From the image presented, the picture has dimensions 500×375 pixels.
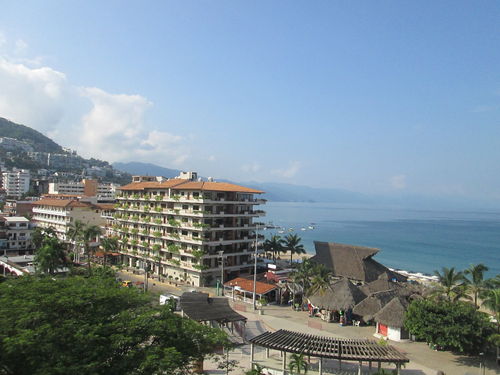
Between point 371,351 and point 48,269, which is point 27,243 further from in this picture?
point 371,351

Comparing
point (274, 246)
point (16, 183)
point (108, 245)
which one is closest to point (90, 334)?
point (108, 245)

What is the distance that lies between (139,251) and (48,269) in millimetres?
17094

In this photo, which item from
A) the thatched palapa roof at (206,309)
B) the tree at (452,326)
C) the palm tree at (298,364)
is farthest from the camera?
the thatched palapa roof at (206,309)

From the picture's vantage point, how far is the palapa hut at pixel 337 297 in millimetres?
39000

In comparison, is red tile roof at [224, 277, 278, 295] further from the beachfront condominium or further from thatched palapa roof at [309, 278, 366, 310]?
thatched palapa roof at [309, 278, 366, 310]

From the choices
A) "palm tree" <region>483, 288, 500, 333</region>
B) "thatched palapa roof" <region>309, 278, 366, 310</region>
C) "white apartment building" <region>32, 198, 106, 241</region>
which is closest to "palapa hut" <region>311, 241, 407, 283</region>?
"thatched palapa roof" <region>309, 278, 366, 310</region>

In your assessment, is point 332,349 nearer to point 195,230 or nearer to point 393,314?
point 393,314

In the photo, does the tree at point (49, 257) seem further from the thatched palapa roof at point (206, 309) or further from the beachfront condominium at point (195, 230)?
the thatched palapa roof at point (206, 309)

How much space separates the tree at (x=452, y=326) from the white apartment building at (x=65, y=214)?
68236 millimetres

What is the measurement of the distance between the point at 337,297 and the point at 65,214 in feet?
202

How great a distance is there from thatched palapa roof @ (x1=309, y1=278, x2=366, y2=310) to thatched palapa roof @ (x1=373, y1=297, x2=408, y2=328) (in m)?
4.43

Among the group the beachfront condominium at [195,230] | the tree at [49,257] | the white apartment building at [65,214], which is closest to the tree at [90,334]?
the tree at [49,257]

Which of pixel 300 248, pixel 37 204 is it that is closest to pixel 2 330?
pixel 300 248

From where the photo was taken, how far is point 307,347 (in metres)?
24.8
